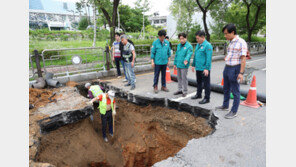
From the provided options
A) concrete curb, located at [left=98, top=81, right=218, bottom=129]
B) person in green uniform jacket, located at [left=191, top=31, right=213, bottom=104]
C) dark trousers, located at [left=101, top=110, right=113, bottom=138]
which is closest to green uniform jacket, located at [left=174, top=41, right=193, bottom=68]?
person in green uniform jacket, located at [left=191, top=31, right=213, bottom=104]

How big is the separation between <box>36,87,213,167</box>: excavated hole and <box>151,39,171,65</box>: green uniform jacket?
4.64ft

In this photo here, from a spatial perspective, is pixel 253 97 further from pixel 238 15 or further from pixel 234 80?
pixel 238 15

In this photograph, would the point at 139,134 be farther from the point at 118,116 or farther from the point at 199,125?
the point at 199,125

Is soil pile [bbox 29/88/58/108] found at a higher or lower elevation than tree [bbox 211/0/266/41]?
lower

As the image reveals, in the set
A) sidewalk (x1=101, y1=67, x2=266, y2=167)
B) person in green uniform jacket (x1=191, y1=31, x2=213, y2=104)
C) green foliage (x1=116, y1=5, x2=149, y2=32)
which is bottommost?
sidewalk (x1=101, y1=67, x2=266, y2=167)

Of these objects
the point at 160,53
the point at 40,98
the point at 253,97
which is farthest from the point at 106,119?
the point at 253,97

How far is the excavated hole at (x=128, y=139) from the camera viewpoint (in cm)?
360

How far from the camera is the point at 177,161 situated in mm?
2439

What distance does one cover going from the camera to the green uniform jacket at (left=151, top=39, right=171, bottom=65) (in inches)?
193

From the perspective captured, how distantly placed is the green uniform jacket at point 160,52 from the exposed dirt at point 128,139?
144cm

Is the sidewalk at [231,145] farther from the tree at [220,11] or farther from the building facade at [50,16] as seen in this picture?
the building facade at [50,16]

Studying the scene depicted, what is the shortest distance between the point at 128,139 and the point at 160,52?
2659mm

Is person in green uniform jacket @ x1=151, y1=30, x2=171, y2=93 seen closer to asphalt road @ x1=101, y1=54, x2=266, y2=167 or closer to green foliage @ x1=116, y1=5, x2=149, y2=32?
asphalt road @ x1=101, y1=54, x2=266, y2=167

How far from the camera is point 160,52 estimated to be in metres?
4.91
